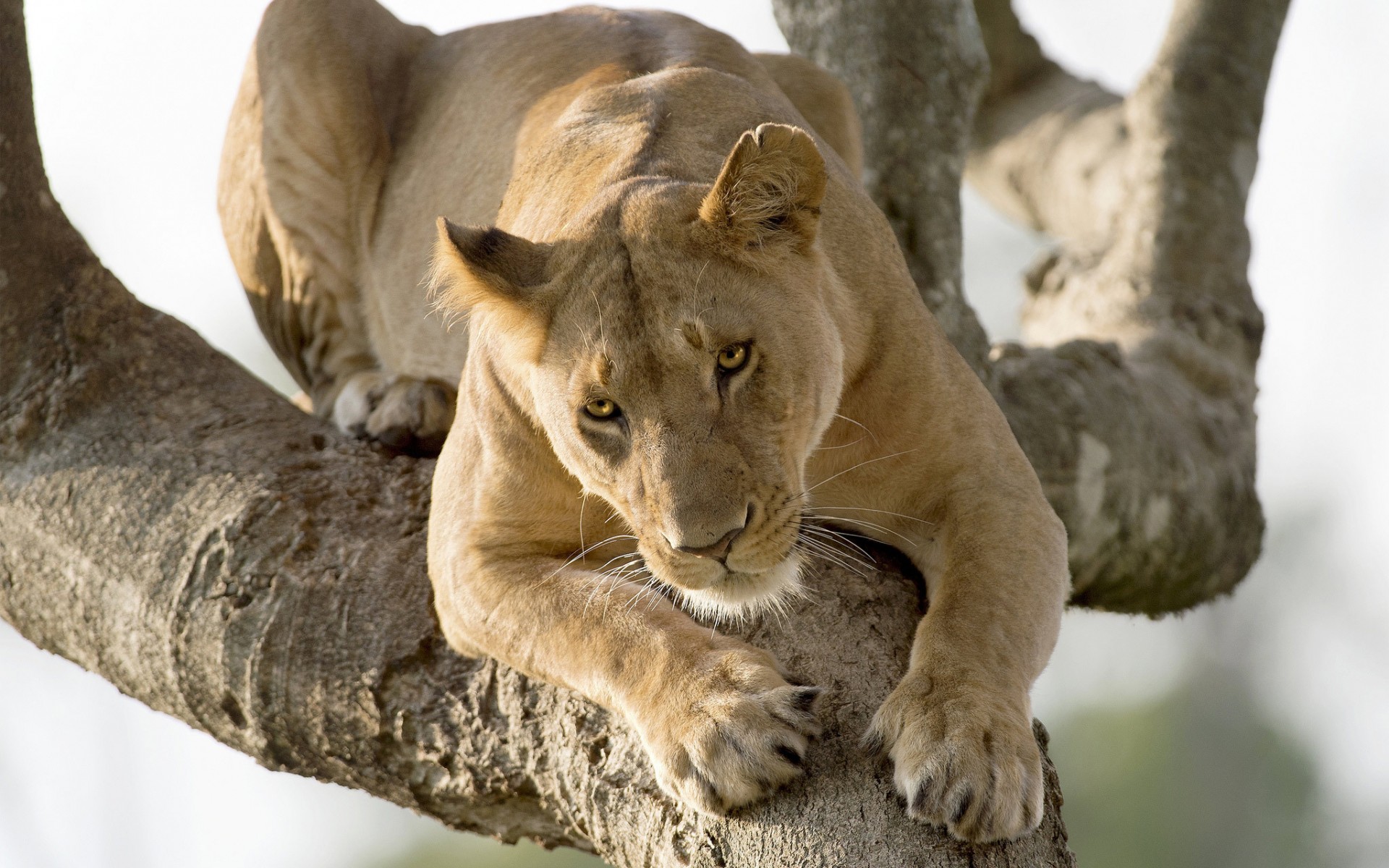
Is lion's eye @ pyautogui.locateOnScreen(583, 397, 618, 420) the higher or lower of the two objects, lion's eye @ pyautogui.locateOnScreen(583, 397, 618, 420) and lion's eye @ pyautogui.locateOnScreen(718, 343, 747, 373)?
the lower

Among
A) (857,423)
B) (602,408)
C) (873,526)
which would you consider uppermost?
(602,408)

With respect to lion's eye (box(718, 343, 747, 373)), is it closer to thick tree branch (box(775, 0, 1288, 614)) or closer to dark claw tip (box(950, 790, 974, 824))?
dark claw tip (box(950, 790, 974, 824))

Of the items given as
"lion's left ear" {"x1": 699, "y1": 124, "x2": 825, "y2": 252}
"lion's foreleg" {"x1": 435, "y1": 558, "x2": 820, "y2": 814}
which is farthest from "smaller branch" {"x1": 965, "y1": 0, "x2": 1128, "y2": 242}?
"lion's foreleg" {"x1": 435, "y1": 558, "x2": 820, "y2": 814}

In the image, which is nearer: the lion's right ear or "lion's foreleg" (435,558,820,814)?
"lion's foreleg" (435,558,820,814)

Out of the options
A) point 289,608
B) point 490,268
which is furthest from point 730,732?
point 289,608

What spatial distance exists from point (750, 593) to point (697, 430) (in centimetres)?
37

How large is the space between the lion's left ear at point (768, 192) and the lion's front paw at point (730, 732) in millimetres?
901

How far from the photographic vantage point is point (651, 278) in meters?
2.80

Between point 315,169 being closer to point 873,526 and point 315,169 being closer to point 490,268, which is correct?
point 490,268

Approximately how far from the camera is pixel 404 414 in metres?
4.04

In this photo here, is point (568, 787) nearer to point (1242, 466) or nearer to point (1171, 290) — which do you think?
point (1242, 466)

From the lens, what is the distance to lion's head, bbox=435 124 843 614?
269 cm

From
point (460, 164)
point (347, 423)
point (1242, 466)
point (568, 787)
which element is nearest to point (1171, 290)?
point (1242, 466)

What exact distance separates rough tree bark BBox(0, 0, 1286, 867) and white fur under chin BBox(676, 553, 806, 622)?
6 centimetres
